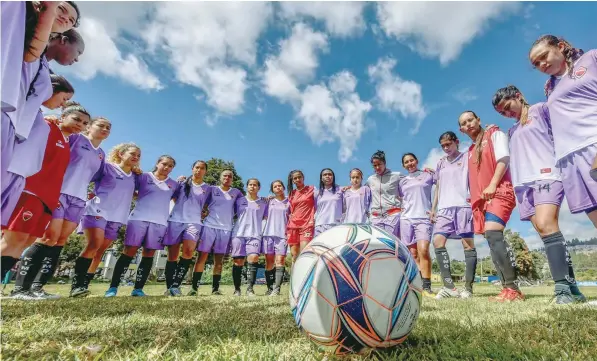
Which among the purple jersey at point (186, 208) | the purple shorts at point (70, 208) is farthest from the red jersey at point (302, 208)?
the purple shorts at point (70, 208)

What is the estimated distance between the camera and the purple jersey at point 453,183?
6.62m

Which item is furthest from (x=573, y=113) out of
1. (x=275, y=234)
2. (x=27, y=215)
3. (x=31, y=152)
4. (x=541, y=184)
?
(x=275, y=234)

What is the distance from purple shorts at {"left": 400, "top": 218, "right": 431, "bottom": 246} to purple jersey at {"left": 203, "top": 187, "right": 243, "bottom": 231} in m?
4.58

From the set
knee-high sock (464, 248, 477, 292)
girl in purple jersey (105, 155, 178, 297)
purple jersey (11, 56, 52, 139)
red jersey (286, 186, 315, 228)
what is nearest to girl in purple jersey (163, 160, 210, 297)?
girl in purple jersey (105, 155, 178, 297)

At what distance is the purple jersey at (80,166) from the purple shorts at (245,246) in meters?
4.27

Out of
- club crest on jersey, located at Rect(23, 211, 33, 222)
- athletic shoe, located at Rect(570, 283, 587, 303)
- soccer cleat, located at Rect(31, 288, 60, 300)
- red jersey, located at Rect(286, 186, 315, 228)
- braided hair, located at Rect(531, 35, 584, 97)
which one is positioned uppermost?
braided hair, located at Rect(531, 35, 584, 97)

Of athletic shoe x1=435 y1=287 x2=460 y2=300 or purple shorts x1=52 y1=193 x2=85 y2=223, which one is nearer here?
purple shorts x1=52 y1=193 x2=85 y2=223

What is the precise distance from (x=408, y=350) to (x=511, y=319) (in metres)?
1.53

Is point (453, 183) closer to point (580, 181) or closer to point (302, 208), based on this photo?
point (580, 181)

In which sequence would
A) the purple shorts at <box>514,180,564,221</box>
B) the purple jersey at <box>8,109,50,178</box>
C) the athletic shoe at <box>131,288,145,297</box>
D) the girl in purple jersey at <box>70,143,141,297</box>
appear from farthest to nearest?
the athletic shoe at <box>131,288,145,297</box>
the girl in purple jersey at <box>70,143,141,297</box>
the purple shorts at <box>514,180,564,221</box>
the purple jersey at <box>8,109,50,178</box>

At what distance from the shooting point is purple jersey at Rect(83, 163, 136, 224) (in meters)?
6.54

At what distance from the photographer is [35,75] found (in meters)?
2.39

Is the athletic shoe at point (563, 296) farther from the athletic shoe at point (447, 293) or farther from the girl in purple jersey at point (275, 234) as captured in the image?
the girl in purple jersey at point (275, 234)

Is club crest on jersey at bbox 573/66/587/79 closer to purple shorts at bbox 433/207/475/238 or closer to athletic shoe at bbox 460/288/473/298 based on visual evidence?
purple shorts at bbox 433/207/475/238
